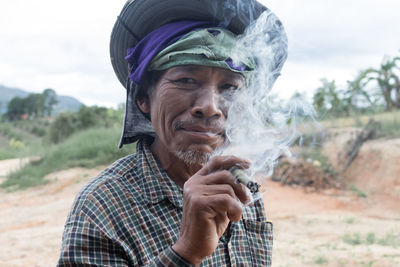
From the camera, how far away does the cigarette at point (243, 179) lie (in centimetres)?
125

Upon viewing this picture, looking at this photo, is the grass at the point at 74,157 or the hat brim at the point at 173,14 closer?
the hat brim at the point at 173,14

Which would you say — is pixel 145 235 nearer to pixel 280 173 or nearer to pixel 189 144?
pixel 189 144

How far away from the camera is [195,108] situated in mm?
1737

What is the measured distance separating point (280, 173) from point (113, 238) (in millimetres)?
11452

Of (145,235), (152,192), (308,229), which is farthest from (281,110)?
(308,229)

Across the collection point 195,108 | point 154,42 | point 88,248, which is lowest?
point 88,248

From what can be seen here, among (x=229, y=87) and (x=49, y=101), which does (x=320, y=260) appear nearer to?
(x=229, y=87)

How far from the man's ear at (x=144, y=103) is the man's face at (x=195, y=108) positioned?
196mm

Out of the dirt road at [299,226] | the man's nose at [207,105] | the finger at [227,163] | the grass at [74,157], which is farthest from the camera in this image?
the grass at [74,157]

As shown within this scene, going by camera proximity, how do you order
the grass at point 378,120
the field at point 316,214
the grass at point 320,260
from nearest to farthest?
the grass at point 320,260
the field at point 316,214
the grass at point 378,120

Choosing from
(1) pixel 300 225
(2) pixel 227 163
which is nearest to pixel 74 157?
(1) pixel 300 225

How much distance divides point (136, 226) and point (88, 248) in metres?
0.22

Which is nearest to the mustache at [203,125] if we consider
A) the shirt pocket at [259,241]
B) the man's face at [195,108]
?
the man's face at [195,108]

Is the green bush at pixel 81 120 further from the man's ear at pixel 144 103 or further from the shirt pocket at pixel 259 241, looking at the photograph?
the shirt pocket at pixel 259 241
